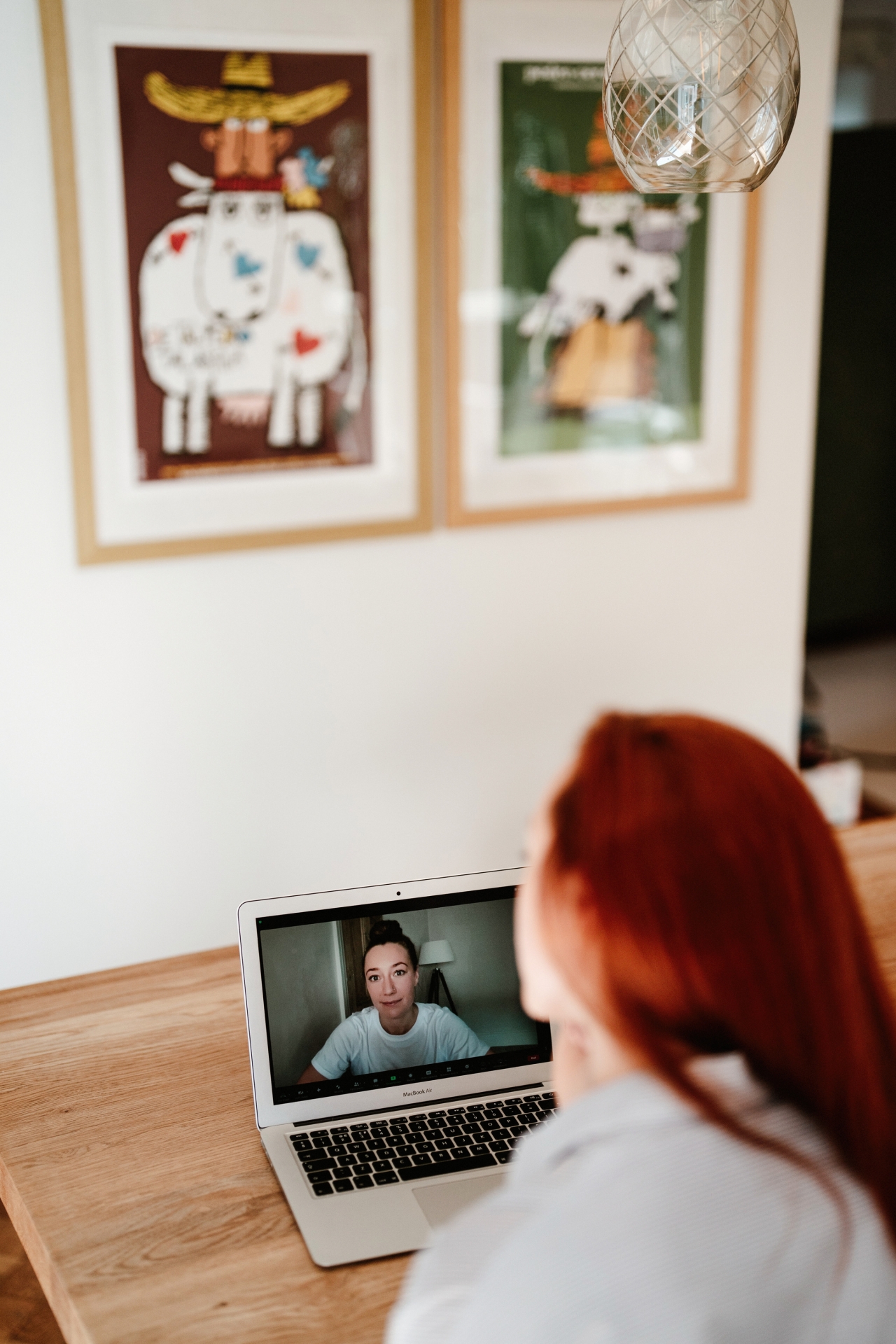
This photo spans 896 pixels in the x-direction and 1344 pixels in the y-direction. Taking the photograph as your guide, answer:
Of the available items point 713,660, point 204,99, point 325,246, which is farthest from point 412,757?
point 204,99

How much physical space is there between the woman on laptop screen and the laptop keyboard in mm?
54

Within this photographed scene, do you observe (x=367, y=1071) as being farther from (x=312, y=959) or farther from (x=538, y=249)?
(x=538, y=249)

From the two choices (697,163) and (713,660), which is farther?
(713,660)

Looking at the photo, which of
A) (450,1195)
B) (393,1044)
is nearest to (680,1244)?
(450,1195)

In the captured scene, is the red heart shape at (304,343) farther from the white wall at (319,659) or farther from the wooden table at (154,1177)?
the wooden table at (154,1177)

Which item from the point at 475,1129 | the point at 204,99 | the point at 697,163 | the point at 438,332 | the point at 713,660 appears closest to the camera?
the point at 697,163

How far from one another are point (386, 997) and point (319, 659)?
1.21 m

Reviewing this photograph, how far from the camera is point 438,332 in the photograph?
7.97 ft

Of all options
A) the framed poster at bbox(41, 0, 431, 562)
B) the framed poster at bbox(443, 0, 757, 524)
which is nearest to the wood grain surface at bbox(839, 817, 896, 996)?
the framed poster at bbox(443, 0, 757, 524)

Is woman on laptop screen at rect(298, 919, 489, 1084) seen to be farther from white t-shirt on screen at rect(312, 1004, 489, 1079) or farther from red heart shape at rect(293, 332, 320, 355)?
red heart shape at rect(293, 332, 320, 355)

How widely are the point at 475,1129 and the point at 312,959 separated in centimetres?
23

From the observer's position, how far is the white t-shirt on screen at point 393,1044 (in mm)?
1299

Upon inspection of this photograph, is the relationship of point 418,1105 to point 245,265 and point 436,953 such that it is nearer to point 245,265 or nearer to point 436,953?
point 436,953

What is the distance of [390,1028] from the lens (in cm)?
131
